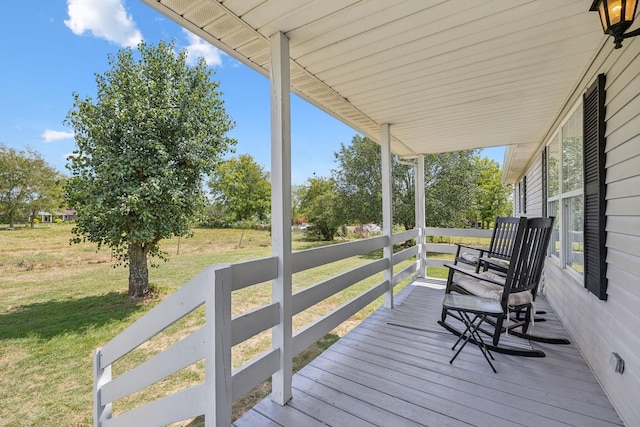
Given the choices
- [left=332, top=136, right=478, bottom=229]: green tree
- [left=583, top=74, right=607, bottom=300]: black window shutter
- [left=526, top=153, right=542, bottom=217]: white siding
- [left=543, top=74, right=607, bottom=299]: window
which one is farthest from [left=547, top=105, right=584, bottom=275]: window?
[left=332, top=136, right=478, bottom=229]: green tree

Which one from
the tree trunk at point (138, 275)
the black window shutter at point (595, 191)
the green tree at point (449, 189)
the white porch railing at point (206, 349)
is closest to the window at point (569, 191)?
the black window shutter at point (595, 191)

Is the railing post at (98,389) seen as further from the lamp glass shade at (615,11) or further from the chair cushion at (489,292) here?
the lamp glass shade at (615,11)

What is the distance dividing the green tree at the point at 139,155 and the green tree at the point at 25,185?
1.31 meters

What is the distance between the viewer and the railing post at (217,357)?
110 centimetres

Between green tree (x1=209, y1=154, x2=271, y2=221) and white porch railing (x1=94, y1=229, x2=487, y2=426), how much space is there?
11.1m

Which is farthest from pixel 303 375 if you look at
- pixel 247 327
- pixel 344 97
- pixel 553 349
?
pixel 344 97

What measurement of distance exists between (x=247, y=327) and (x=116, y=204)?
16.7 ft

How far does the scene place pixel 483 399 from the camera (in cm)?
174

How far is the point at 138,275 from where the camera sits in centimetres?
636

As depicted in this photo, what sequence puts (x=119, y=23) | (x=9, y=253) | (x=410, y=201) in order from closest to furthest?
(x=9, y=253) → (x=119, y=23) → (x=410, y=201)

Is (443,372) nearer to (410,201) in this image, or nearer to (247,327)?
(247,327)

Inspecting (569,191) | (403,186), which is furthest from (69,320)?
(403,186)

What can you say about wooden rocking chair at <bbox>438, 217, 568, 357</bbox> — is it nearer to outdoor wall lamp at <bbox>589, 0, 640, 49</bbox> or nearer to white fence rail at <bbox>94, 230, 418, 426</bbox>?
outdoor wall lamp at <bbox>589, 0, 640, 49</bbox>

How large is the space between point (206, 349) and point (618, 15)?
2226mm
